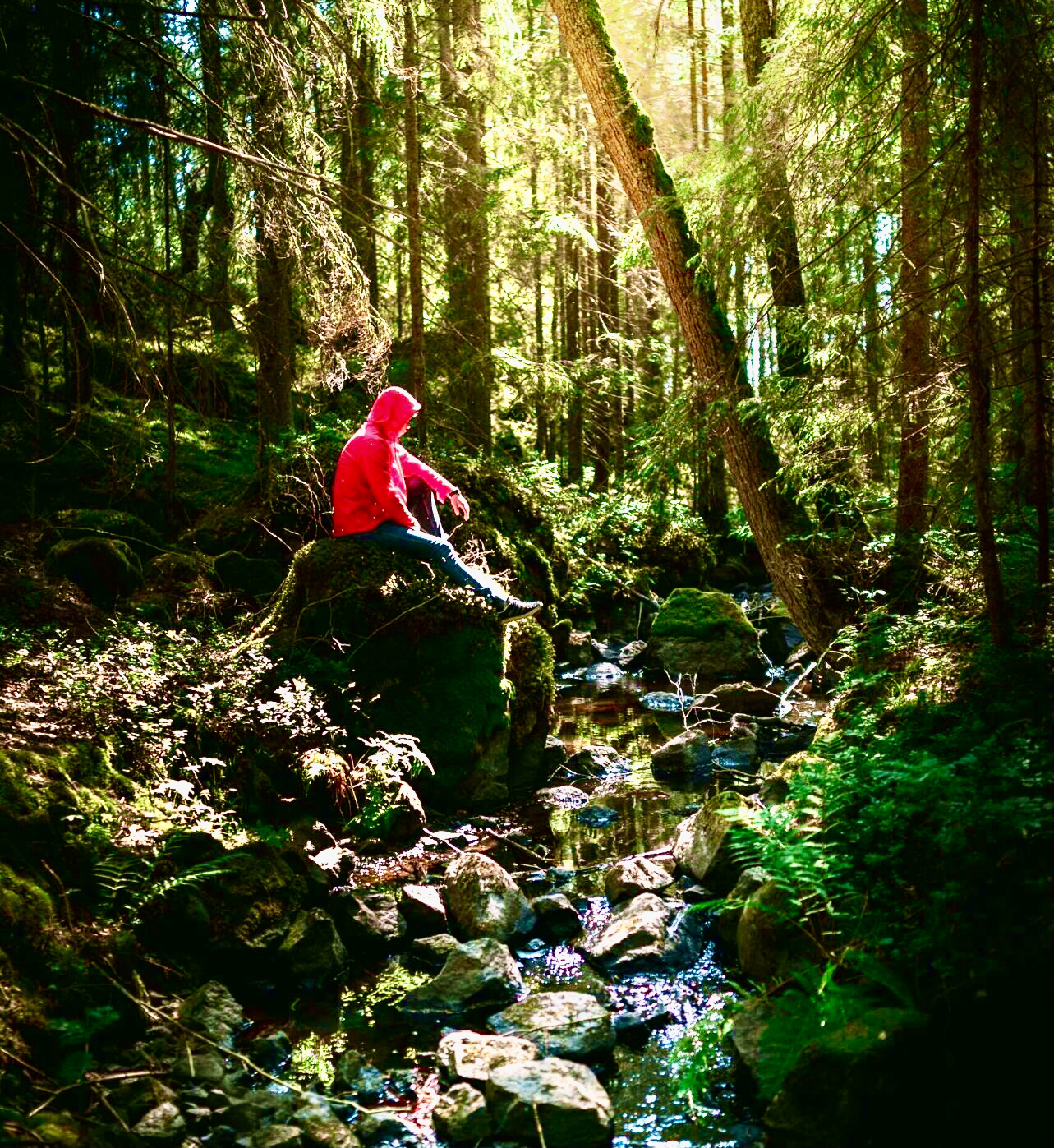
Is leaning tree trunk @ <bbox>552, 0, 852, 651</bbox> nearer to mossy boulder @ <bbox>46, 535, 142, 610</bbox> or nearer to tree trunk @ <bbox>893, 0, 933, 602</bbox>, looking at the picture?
tree trunk @ <bbox>893, 0, 933, 602</bbox>

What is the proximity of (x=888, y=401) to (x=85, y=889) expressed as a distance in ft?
21.0

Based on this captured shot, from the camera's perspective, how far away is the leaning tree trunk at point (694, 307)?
894 centimetres

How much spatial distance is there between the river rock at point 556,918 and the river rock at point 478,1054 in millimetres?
1335

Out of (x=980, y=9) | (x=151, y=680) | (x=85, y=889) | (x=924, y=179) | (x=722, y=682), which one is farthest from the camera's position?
(x=722, y=682)

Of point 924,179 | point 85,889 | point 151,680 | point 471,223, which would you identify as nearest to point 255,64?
point 151,680

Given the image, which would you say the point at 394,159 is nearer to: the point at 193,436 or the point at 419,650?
the point at 193,436

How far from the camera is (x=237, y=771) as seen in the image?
6.64m

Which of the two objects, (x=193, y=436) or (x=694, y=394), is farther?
(x=193, y=436)

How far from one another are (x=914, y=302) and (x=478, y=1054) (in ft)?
18.1

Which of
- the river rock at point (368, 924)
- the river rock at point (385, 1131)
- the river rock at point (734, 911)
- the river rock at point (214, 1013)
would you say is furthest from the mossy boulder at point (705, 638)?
the river rock at point (385, 1131)

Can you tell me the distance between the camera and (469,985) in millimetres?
5262

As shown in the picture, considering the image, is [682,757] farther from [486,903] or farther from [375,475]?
[375,475]

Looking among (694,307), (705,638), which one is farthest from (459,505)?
(705,638)

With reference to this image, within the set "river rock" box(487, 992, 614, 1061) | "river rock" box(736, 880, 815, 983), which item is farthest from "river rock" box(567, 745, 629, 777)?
"river rock" box(487, 992, 614, 1061)
